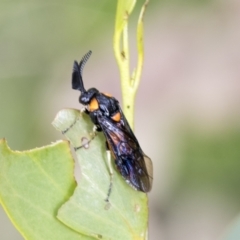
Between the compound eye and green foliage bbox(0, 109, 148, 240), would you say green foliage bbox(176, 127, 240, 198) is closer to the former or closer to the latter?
the compound eye

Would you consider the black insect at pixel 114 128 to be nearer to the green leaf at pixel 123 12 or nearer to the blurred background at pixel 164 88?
the green leaf at pixel 123 12

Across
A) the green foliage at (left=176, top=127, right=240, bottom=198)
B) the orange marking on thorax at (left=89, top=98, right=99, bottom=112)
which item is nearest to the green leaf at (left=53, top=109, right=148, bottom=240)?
the orange marking on thorax at (left=89, top=98, right=99, bottom=112)

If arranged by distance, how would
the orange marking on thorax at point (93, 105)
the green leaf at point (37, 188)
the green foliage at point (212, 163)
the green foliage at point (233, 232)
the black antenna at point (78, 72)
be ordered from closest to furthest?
the green leaf at point (37, 188) → the green foliage at point (233, 232) → the black antenna at point (78, 72) → the orange marking on thorax at point (93, 105) → the green foliage at point (212, 163)

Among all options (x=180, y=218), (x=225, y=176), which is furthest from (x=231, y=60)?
(x=180, y=218)

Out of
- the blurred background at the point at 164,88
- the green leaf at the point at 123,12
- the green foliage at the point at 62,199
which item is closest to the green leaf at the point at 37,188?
the green foliage at the point at 62,199

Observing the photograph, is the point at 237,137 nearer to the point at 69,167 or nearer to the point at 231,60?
the point at 231,60
